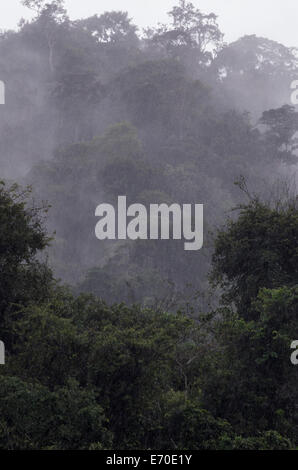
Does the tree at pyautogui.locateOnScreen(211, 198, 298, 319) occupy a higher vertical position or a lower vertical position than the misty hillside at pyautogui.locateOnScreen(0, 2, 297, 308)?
lower

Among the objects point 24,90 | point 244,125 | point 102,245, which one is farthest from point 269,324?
point 24,90

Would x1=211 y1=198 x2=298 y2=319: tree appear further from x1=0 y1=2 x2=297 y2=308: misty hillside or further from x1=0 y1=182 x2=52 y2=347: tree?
x1=0 y1=2 x2=297 y2=308: misty hillside

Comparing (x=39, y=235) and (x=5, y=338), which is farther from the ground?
(x=39, y=235)

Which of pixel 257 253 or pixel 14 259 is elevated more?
pixel 257 253

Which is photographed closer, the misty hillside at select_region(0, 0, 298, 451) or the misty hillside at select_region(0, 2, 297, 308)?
the misty hillside at select_region(0, 0, 298, 451)

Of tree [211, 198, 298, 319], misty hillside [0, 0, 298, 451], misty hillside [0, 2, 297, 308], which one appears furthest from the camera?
misty hillside [0, 2, 297, 308]

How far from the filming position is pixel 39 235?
12.5 meters

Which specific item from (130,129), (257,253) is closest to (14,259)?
(257,253)

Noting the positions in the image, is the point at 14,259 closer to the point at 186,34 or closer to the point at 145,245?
the point at 145,245

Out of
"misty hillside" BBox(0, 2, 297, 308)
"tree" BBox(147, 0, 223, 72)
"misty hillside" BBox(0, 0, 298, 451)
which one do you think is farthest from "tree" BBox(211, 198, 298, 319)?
"tree" BBox(147, 0, 223, 72)

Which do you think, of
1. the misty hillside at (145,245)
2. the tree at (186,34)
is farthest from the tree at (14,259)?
the tree at (186,34)

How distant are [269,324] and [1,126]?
41905mm

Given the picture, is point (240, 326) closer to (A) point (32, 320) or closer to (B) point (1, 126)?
(A) point (32, 320)

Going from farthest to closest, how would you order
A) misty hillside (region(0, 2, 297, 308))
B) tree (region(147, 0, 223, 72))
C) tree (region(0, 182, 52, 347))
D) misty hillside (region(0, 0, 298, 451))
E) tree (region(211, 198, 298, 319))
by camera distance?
tree (region(147, 0, 223, 72)) → misty hillside (region(0, 2, 297, 308)) → tree (region(211, 198, 298, 319)) → tree (region(0, 182, 52, 347)) → misty hillside (region(0, 0, 298, 451))
